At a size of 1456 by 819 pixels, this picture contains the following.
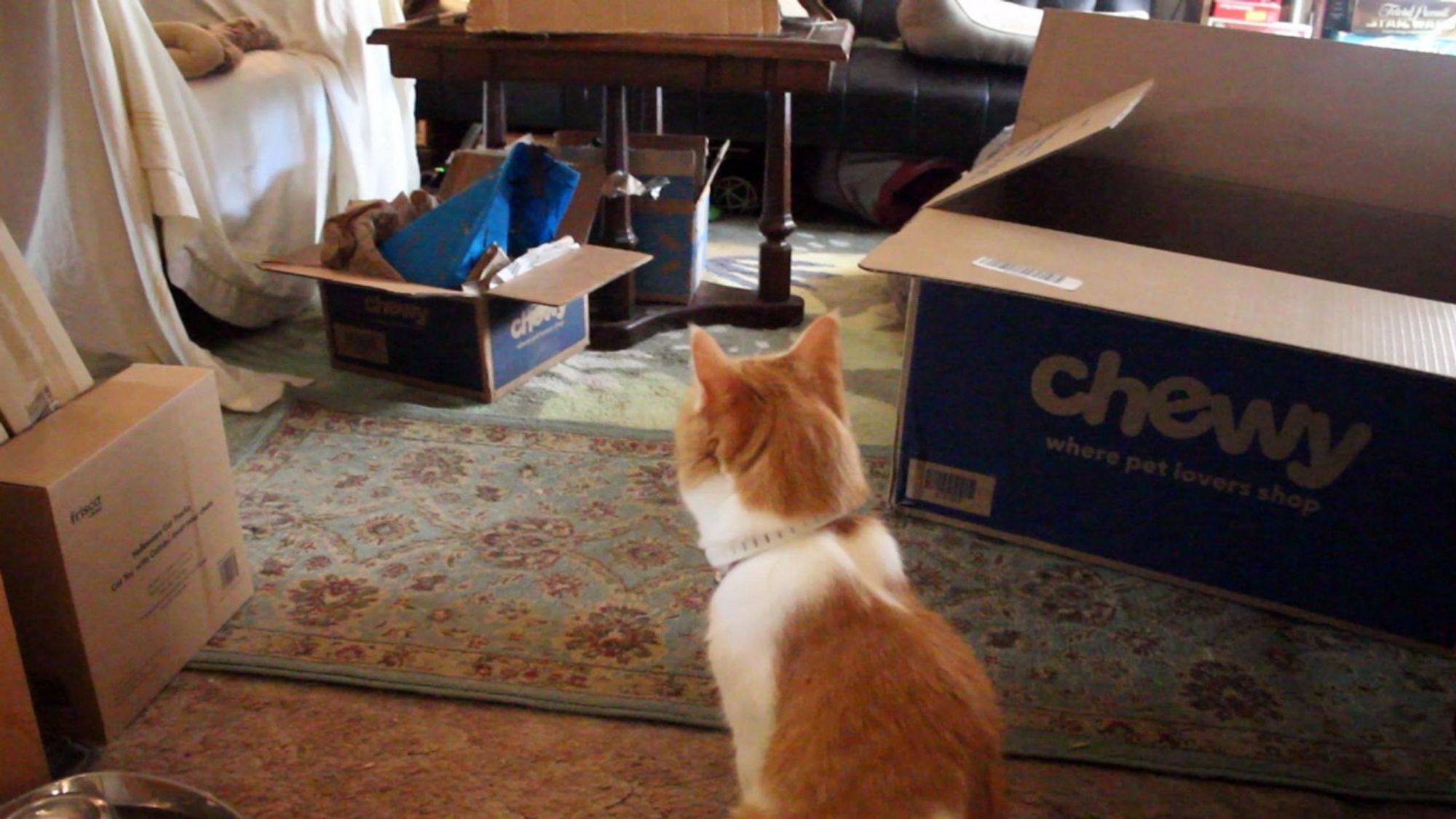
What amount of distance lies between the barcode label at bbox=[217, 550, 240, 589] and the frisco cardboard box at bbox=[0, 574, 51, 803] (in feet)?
0.87

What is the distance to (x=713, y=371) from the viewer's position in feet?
3.01

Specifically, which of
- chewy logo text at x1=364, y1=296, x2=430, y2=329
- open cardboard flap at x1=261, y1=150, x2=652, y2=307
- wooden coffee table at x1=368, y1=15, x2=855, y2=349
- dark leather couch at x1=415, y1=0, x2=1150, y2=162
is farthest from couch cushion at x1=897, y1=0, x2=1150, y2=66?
chewy logo text at x1=364, y1=296, x2=430, y2=329

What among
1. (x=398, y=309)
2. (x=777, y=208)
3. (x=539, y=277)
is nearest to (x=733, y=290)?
(x=777, y=208)

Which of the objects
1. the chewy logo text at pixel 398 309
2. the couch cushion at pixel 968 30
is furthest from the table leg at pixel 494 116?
the couch cushion at pixel 968 30

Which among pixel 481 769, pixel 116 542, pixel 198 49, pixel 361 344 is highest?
pixel 198 49

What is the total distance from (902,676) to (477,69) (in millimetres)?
1414

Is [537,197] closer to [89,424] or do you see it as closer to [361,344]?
[361,344]

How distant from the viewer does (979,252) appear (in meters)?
1.28

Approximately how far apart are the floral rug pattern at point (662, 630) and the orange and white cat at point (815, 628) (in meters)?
0.28

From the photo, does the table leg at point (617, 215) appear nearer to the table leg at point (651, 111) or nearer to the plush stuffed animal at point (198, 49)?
the table leg at point (651, 111)

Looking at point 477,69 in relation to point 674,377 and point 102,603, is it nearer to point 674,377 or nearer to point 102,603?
point 674,377

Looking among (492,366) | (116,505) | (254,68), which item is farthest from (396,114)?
(116,505)

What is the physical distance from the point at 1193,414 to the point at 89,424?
48.5 inches

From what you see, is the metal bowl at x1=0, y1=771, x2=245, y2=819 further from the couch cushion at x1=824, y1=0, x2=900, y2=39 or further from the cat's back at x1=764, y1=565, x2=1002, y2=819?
the couch cushion at x1=824, y1=0, x2=900, y2=39
